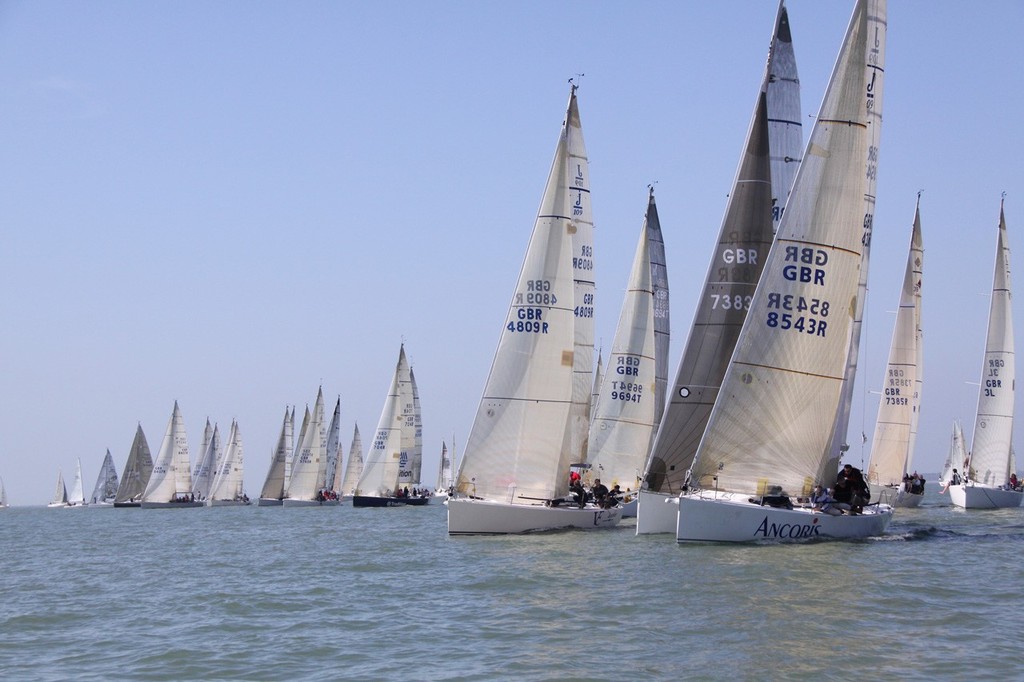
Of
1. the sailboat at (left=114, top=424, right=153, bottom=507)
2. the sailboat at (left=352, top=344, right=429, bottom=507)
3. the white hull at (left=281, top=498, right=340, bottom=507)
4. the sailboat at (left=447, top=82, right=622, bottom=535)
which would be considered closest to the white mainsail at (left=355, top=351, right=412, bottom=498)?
the sailboat at (left=352, top=344, right=429, bottom=507)

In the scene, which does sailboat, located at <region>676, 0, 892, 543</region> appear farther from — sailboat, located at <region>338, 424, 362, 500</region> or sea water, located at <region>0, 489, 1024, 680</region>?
sailboat, located at <region>338, 424, 362, 500</region>

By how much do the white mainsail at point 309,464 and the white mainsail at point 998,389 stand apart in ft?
119

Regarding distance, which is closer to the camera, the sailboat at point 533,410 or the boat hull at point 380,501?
the sailboat at point 533,410

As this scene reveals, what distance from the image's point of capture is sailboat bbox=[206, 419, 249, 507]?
72.8 meters

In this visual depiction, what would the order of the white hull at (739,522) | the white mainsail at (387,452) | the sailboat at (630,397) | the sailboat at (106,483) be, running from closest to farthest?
the white hull at (739,522), the sailboat at (630,397), the white mainsail at (387,452), the sailboat at (106,483)

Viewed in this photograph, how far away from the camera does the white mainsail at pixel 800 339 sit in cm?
2214

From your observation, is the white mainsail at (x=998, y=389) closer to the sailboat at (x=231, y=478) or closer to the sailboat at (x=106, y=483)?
the sailboat at (x=231, y=478)

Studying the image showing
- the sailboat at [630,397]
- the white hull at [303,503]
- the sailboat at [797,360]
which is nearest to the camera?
the sailboat at [797,360]

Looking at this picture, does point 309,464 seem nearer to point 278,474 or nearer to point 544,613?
point 278,474

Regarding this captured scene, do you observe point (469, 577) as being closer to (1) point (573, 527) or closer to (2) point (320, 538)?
(1) point (573, 527)

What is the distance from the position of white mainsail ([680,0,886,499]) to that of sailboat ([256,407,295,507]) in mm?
50292

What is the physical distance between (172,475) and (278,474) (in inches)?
249

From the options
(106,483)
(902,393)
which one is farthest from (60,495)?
(902,393)

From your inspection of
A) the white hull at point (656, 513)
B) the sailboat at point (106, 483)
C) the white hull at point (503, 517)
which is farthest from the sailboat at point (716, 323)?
the sailboat at point (106, 483)
